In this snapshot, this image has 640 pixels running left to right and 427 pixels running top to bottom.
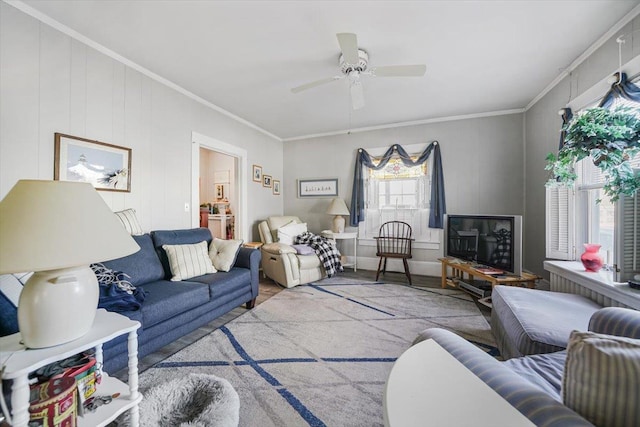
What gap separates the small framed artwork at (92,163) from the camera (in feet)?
6.65

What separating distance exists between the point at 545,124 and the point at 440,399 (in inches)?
154

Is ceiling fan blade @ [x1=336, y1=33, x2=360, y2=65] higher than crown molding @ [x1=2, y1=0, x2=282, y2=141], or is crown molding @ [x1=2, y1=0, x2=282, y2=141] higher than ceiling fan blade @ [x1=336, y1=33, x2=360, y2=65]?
crown molding @ [x1=2, y1=0, x2=282, y2=141]

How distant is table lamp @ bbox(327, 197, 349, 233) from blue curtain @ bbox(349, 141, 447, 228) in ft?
0.88

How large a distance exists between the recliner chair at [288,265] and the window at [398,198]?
132 centimetres

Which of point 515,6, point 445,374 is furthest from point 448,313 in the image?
point 515,6

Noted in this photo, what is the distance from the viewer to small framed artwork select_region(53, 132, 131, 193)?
79.8 inches

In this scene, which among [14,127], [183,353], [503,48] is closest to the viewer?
[14,127]

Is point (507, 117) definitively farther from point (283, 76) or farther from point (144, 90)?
point (144, 90)

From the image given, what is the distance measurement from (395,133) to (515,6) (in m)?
2.60

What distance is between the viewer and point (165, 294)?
6.30 feet

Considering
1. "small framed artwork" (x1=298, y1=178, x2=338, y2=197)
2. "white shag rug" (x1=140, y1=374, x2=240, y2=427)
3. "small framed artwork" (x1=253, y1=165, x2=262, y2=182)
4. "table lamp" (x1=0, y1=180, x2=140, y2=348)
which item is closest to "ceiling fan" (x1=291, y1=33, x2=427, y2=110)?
"table lamp" (x1=0, y1=180, x2=140, y2=348)

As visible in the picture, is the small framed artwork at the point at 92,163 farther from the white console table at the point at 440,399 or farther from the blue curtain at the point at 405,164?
the blue curtain at the point at 405,164

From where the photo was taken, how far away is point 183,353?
191 cm

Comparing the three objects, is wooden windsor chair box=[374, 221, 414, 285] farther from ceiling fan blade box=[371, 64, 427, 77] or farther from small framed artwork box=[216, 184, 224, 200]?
small framed artwork box=[216, 184, 224, 200]
